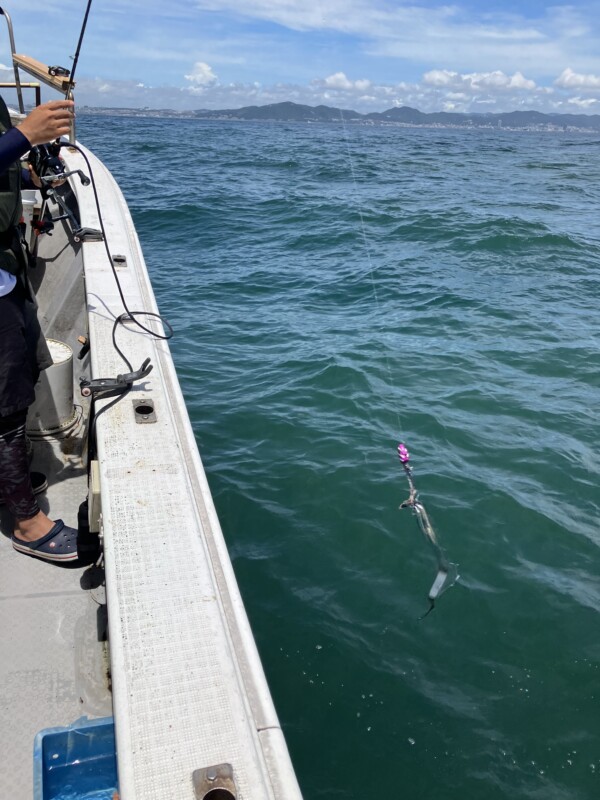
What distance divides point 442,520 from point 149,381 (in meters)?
2.67

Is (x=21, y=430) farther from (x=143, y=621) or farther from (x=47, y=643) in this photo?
(x=143, y=621)

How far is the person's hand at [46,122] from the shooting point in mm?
2246

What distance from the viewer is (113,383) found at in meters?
2.65

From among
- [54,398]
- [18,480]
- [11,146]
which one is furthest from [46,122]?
[54,398]

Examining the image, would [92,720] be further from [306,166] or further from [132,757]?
[306,166]

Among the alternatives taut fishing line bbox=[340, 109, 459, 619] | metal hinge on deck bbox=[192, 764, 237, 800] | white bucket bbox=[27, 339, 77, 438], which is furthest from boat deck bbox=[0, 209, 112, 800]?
taut fishing line bbox=[340, 109, 459, 619]

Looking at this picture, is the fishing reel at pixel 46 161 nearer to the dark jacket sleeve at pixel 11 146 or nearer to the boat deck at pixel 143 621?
the boat deck at pixel 143 621

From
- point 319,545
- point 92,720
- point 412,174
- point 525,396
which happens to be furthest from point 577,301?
point 412,174

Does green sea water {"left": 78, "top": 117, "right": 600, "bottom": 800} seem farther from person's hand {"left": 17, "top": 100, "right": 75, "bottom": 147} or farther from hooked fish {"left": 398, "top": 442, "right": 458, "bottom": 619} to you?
person's hand {"left": 17, "top": 100, "right": 75, "bottom": 147}

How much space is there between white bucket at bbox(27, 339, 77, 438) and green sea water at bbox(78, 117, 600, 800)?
1384 millimetres

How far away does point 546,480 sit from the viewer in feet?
16.6

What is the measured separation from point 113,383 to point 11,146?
952 millimetres

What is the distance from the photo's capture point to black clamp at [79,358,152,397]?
2.60 m

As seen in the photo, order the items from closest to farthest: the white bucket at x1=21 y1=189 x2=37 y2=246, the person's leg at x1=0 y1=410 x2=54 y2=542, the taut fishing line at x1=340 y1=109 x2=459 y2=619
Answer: the person's leg at x1=0 y1=410 x2=54 y2=542 < the taut fishing line at x1=340 y1=109 x2=459 y2=619 < the white bucket at x1=21 y1=189 x2=37 y2=246
